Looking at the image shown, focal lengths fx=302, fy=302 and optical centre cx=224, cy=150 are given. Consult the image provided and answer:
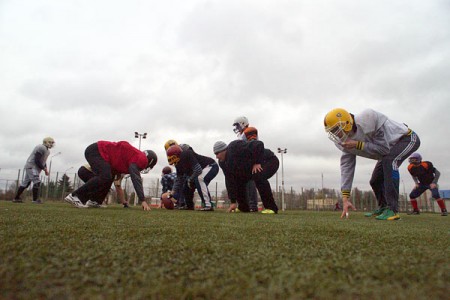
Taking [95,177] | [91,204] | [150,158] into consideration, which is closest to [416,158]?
[150,158]

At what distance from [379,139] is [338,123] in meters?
0.69

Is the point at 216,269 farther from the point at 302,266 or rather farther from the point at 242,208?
the point at 242,208

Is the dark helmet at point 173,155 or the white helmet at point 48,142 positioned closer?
the dark helmet at point 173,155

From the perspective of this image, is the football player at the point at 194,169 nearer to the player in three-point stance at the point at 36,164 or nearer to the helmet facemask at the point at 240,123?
the helmet facemask at the point at 240,123

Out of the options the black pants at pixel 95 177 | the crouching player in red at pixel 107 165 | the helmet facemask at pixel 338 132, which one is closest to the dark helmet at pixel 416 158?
the helmet facemask at pixel 338 132

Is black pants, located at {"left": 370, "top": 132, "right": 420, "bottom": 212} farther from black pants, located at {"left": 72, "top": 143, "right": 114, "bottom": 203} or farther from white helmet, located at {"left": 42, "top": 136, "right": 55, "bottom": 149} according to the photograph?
white helmet, located at {"left": 42, "top": 136, "right": 55, "bottom": 149}

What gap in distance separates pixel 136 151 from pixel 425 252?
17.2 feet

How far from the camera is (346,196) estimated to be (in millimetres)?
4734

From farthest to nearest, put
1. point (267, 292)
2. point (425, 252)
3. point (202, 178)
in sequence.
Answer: point (202, 178), point (425, 252), point (267, 292)

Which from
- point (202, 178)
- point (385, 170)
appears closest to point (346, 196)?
point (385, 170)

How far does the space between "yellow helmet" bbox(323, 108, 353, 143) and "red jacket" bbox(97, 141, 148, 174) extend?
3481 mm

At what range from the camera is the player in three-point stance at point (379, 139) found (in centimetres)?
414

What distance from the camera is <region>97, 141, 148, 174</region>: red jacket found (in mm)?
5855

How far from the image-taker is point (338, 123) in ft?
13.5
